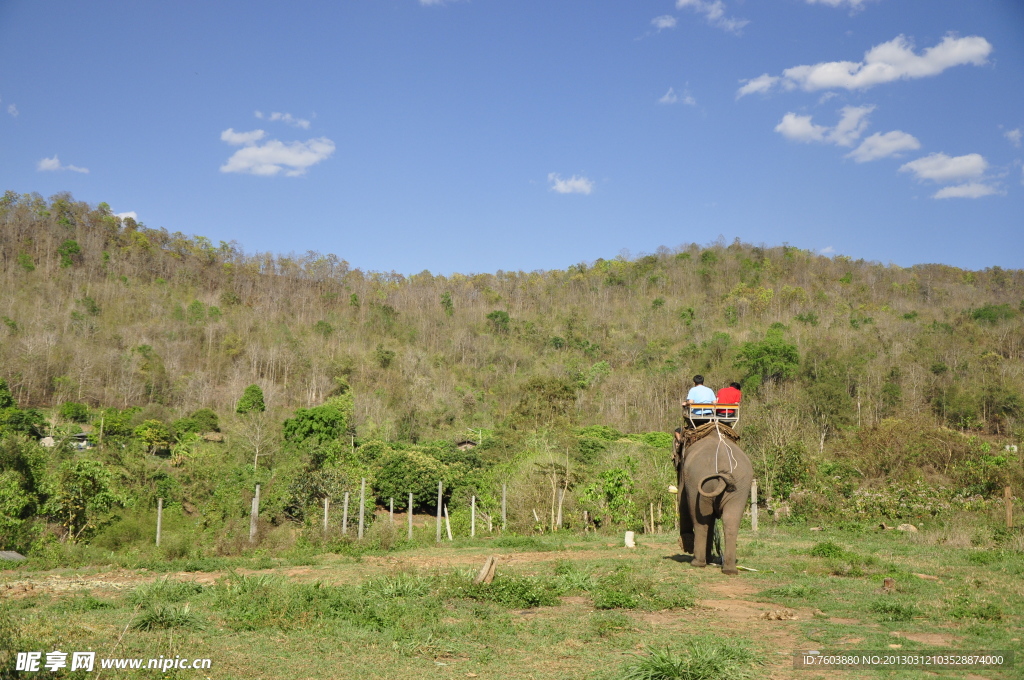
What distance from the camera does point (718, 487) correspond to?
10.6 meters

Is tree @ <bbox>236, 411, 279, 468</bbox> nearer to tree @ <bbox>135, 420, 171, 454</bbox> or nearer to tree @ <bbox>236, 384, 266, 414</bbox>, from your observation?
tree @ <bbox>135, 420, 171, 454</bbox>

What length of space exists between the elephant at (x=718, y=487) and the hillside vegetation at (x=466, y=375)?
357 inches

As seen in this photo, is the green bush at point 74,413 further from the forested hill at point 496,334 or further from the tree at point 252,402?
the tree at point 252,402

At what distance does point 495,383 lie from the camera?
6650 cm

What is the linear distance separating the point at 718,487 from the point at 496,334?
7002 cm

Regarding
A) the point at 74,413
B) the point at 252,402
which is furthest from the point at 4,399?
the point at 252,402

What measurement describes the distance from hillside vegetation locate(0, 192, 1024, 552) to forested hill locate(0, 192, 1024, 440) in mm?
320

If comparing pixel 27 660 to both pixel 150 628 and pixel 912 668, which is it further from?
pixel 912 668

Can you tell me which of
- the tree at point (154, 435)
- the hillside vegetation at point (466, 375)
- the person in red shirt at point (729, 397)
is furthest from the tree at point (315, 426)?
the person in red shirt at point (729, 397)

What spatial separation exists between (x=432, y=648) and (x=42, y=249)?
94.0 m

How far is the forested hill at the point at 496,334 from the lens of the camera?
171 ft

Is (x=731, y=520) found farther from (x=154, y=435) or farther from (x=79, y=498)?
(x=154, y=435)

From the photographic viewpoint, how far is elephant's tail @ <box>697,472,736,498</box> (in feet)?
34.4

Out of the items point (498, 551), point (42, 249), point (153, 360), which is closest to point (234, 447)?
point (498, 551)
